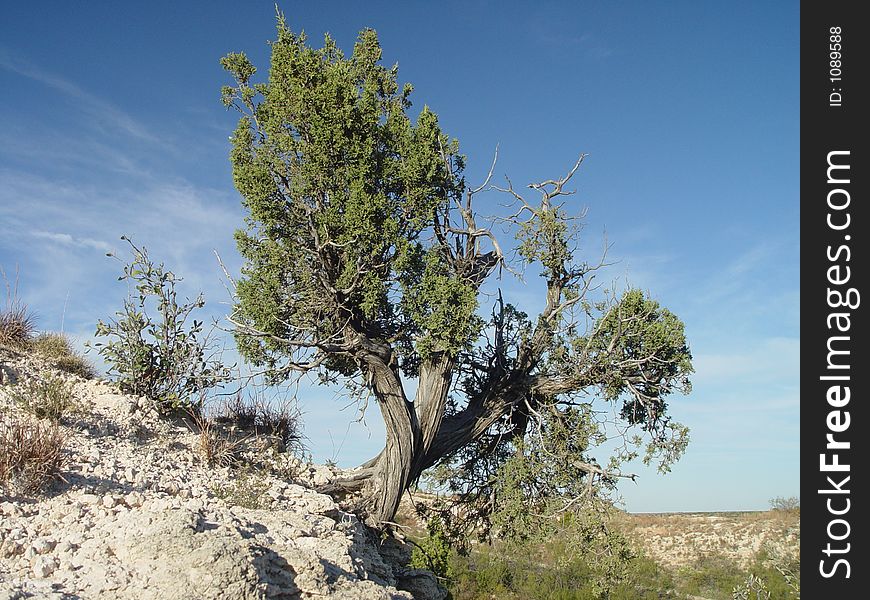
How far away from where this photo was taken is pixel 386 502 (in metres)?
11.9

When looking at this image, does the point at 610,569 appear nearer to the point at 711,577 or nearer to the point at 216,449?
the point at 216,449

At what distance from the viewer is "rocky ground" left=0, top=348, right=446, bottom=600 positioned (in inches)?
214

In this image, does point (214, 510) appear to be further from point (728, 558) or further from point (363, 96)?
point (728, 558)

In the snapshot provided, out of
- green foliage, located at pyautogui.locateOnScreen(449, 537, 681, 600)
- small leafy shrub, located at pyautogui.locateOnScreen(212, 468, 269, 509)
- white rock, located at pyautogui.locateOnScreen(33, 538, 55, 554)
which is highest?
small leafy shrub, located at pyautogui.locateOnScreen(212, 468, 269, 509)

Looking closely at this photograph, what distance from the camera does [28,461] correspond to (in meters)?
7.01

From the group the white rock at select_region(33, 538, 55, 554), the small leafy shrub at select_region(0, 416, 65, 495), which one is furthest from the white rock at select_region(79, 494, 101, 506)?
the white rock at select_region(33, 538, 55, 554)

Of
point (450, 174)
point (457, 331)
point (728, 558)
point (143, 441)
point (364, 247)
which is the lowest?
point (728, 558)

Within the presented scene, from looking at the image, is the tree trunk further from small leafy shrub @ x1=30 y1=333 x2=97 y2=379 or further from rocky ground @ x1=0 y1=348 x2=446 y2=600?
small leafy shrub @ x1=30 y1=333 x2=97 y2=379

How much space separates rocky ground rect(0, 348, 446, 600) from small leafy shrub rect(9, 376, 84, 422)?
133 millimetres

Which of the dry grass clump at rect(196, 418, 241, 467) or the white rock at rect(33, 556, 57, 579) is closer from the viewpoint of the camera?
the white rock at rect(33, 556, 57, 579)

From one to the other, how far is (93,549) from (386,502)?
6.61 metres
